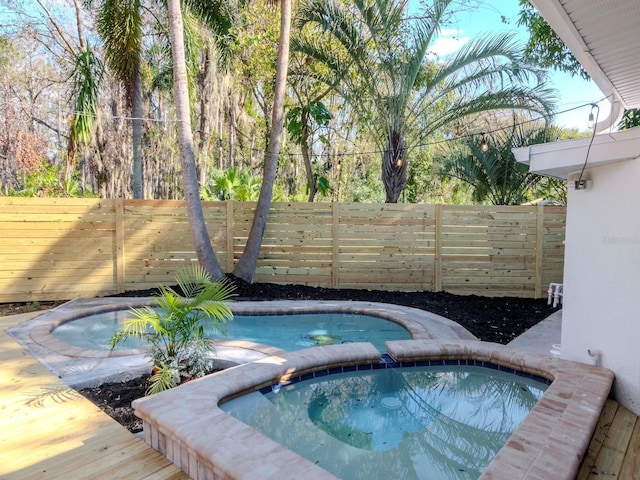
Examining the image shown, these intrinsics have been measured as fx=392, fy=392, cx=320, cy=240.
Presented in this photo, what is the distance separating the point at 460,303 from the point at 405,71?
4.19 metres

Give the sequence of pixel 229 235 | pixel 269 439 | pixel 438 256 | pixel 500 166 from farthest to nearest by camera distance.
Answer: pixel 500 166 → pixel 229 235 → pixel 438 256 → pixel 269 439

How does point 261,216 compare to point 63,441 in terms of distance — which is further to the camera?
point 261,216

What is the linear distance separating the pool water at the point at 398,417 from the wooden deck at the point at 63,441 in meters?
0.62

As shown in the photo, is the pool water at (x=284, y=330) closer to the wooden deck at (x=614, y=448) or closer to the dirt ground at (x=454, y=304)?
the dirt ground at (x=454, y=304)

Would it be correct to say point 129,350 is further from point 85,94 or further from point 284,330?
point 85,94

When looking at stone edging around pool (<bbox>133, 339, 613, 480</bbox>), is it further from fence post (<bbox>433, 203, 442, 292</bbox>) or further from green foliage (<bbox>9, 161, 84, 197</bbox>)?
green foliage (<bbox>9, 161, 84, 197</bbox>)

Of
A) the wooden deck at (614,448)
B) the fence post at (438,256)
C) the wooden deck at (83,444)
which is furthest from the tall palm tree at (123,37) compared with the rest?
the wooden deck at (614,448)

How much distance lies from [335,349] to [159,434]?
1697 millimetres

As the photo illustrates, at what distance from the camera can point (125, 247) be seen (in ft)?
21.2

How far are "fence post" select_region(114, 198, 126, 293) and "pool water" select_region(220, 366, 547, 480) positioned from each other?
15.2ft

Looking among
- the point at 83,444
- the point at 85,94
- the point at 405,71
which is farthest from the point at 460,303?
the point at 85,94

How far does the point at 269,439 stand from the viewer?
6.54 feet

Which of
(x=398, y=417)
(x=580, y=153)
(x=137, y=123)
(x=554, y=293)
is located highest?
(x=137, y=123)

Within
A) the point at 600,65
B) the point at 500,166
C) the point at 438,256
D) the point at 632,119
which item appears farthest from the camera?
the point at 500,166
